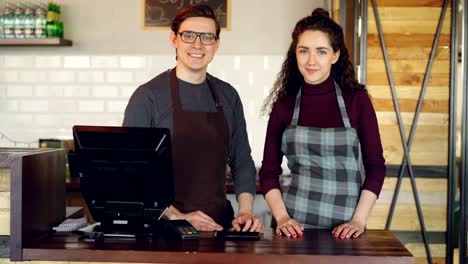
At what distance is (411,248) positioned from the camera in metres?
4.19

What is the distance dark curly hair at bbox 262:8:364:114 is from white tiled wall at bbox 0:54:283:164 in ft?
8.55

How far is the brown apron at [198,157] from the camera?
112 inches

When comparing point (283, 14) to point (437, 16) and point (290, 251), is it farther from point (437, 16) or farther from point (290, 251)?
point (290, 251)

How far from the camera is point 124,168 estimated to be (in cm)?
227

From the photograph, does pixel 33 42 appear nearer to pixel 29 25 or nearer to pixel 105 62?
pixel 29 25

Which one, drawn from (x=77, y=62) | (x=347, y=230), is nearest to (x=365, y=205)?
(x=347, y=230)

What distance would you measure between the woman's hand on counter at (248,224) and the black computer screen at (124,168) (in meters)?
0.35

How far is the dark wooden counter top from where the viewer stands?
210 centimetres

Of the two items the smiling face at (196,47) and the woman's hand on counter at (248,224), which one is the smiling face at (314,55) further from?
the woman's hand on counter at (248,224)

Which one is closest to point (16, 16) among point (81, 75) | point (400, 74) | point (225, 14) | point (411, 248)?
point (81, 75)

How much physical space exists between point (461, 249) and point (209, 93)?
81.7 inches

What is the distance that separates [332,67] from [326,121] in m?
0.25

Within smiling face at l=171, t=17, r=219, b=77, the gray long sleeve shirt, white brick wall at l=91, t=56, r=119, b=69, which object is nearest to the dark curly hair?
the gray long sleeve shirt

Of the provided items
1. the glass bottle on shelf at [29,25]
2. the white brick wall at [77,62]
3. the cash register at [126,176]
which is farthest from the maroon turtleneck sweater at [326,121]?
the glass bottle on shelf at [29,25]
